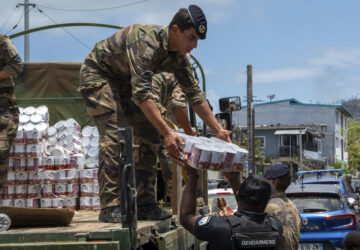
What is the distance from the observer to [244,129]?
6931 cm

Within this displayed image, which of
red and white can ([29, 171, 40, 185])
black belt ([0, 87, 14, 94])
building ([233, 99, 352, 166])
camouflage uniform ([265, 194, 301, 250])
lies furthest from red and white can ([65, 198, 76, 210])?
building ([233, 99, 352, 166])

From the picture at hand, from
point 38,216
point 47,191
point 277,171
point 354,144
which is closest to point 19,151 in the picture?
point 47,191

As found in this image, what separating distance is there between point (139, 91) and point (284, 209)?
151 cm

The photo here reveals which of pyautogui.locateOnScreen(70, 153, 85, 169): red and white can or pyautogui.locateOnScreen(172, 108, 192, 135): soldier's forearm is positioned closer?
pyautogui.locateOnScreen(172, 108, 192, 135): soldier's forearm

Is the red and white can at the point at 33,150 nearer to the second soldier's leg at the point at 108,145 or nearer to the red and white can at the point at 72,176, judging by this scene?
the red and white can at the point at 72,176

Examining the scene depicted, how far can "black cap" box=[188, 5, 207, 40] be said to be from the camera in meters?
4.66

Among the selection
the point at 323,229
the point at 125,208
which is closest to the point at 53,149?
the point at 125,208

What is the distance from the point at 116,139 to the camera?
486 centimetres

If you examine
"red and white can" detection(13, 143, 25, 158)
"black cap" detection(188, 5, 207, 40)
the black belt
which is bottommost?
"red and white can" detection(13, 143, 25, 158)

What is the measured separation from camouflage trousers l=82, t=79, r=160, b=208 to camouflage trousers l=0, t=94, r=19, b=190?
0.92m

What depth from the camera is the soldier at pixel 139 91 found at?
4668 mm

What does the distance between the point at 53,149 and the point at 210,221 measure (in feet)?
14.8

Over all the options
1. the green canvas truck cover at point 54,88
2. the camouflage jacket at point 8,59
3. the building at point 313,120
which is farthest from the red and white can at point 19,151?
the building at point 313,120

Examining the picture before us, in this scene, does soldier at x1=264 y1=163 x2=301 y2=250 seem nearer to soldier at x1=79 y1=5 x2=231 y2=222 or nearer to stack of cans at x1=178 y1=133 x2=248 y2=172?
soldier at x1=79 y1=5 x2=231 y2=222
